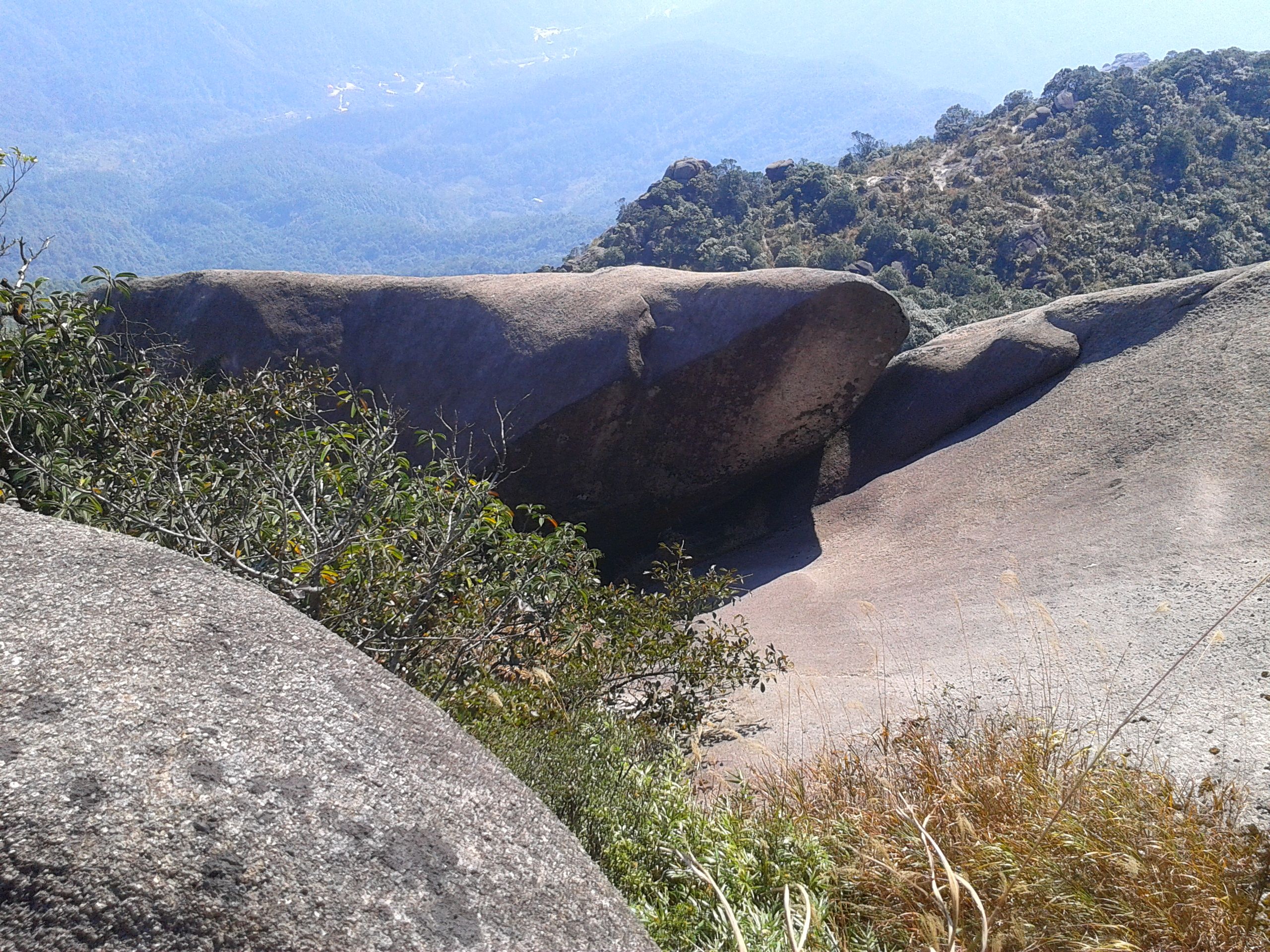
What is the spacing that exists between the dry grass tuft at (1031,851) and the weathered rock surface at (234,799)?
0.88 m

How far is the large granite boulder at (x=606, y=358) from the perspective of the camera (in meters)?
8.88

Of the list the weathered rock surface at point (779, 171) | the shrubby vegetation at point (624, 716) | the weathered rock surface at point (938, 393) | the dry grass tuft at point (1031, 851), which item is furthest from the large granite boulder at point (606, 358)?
the weathered rock surface at point (779, 171)

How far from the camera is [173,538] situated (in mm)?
3482

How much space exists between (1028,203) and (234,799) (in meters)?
29.6

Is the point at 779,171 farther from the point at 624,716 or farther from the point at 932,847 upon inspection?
the point at 932,847

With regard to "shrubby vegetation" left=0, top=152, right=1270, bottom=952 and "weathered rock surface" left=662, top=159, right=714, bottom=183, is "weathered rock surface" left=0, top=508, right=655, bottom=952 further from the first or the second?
"weathered rock surface" left=662, top=159, right=714, bottom=183

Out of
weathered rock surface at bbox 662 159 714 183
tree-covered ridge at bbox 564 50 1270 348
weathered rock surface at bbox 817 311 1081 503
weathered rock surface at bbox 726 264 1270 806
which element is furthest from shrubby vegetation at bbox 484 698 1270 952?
weathered rock surface at bbox 662 159 714 183

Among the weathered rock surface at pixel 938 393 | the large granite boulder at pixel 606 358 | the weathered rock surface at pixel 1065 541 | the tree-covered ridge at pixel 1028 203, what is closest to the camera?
the weathered rock surface at pixel 1065 541

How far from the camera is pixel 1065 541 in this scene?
6.56 metres

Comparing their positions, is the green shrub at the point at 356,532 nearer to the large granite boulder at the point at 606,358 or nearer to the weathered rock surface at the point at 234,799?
the weathered rock surface at the point at 234,799

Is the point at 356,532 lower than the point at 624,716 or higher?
higher

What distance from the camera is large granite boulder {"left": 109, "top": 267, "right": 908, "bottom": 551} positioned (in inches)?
349

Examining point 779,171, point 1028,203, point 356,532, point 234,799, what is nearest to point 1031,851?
point 234,799

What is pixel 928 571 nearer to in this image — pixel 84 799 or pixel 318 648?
pixel 318 648
